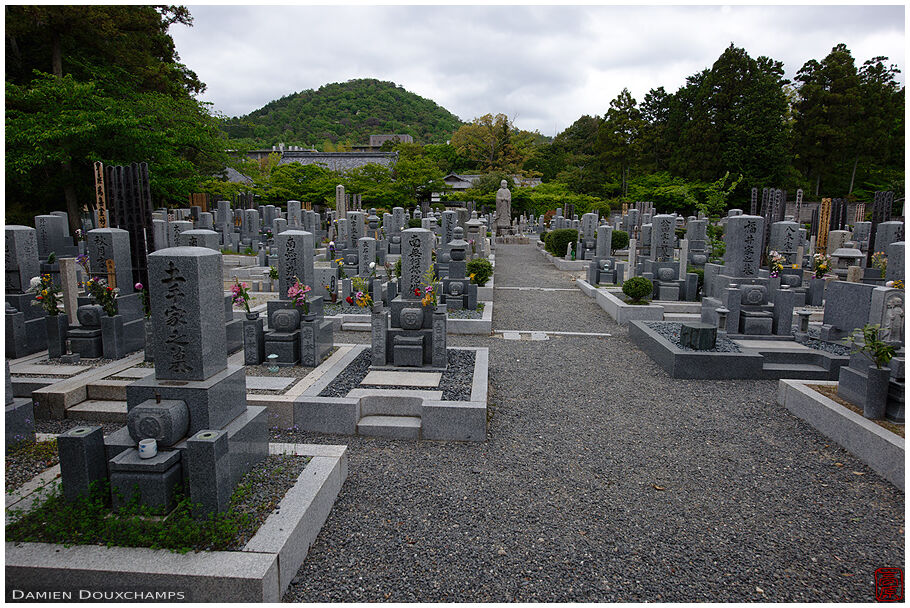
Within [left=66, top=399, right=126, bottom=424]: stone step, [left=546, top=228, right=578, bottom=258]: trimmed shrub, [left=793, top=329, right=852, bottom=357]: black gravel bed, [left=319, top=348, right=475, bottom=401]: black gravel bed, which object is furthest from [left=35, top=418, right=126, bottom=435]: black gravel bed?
[left=546, top=228, right=578, bottom=258]: trimmed shrub

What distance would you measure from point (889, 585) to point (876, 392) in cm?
253

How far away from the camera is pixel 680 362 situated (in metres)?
7.58

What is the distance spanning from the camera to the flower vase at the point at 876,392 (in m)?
5.24

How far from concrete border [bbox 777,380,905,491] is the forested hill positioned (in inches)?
2658

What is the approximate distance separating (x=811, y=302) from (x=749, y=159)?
970 inches

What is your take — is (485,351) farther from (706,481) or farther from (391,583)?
(391,583)

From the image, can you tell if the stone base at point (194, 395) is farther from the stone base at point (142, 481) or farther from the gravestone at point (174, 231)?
the gravestone at point (174, 231)

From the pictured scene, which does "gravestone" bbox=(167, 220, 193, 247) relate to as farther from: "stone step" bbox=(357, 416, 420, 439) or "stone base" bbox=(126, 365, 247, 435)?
"stone base" bbox=(126, 365, 247, 435)

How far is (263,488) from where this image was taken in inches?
153

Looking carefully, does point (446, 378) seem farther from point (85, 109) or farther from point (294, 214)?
point (294, 214)

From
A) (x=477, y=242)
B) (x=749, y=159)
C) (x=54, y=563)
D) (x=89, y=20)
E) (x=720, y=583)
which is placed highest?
(x=89, y=20)

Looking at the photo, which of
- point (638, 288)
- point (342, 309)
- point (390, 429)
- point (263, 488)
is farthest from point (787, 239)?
point (263, 488)

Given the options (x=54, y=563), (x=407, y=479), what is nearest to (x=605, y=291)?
(x=407, y=479)

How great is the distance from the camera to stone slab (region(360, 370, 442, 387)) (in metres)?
6.61
